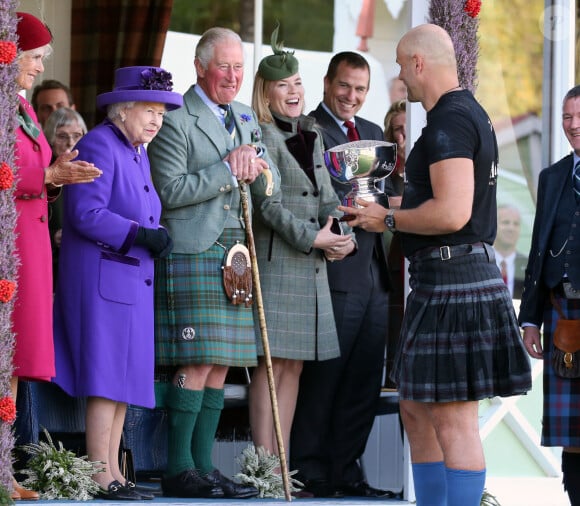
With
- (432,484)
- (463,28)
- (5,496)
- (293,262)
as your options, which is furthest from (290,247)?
(5,496)

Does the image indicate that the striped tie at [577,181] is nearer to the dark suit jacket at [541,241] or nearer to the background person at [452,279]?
the dark suit jacket at [541,241]

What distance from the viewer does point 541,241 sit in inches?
223

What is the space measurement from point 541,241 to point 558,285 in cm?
20

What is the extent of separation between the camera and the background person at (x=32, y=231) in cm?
503

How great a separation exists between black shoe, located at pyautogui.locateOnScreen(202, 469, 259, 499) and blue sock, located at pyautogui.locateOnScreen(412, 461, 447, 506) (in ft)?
3.29

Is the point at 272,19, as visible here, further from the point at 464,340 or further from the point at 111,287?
the point at 464,340

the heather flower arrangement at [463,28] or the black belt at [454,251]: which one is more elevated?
the heather flower arrangement at [463,28]

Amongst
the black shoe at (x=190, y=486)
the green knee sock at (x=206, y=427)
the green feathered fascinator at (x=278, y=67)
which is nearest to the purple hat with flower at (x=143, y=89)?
the green feathered fascinator at (x=278, y=67)

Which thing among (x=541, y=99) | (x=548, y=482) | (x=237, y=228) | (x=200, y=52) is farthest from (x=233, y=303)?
(x=541, y=99)

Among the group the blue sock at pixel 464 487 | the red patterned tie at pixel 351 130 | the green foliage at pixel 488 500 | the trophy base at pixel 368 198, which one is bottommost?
the green foliage at pixel 488 500

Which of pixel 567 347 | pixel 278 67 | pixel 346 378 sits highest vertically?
pixel 278 67

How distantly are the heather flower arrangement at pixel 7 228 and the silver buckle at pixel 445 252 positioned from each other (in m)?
1.52

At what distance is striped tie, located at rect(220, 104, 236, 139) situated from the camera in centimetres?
581

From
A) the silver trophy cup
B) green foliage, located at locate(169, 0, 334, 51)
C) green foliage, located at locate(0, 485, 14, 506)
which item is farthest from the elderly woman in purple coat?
green foliage, located at locate(169, 0, 334, 51)
